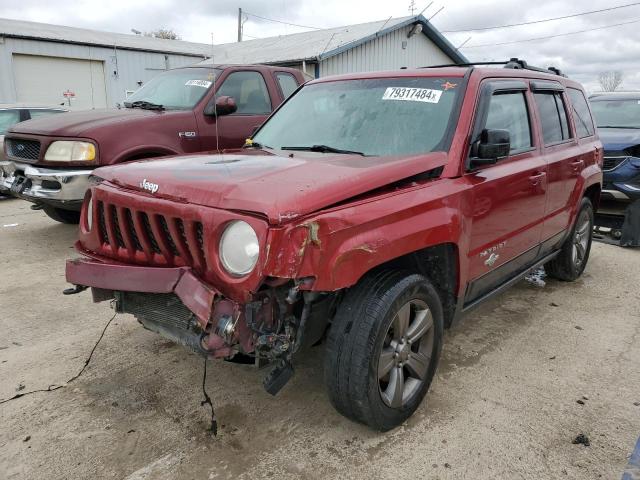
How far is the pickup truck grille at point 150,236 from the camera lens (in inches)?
93.0

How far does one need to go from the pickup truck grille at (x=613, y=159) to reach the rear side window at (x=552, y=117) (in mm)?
2782

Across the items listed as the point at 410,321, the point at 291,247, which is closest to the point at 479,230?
the point at 410,321

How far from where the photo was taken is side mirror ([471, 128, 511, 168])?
300 centimetres

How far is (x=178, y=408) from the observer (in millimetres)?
2953

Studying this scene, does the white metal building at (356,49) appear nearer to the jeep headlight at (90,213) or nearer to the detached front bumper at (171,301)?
the jeep headlight at (90,213)

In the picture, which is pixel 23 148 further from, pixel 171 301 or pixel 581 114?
pixel 581 114

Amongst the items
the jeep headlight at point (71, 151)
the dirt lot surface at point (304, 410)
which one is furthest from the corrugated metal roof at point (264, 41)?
the dirt lot surface at point (304, 410)

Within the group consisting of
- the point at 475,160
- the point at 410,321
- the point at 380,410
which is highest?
the point at 475,160

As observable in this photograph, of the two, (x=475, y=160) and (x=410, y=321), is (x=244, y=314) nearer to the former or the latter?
(x=410, y=321)

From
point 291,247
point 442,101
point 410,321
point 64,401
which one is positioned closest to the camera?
point 291,247

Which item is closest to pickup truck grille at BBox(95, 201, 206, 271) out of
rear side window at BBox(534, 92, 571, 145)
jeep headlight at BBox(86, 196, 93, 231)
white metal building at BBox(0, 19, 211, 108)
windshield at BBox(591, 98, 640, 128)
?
jeep headlight at BBox(86, 196, 93, 231)

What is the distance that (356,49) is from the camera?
17.5 meters

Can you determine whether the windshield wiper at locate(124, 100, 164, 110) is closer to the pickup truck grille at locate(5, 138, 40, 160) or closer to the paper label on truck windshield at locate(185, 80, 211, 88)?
the paper label on truck windshield at locate(185, 80, 211, 88)

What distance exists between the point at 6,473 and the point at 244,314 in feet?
4.54
